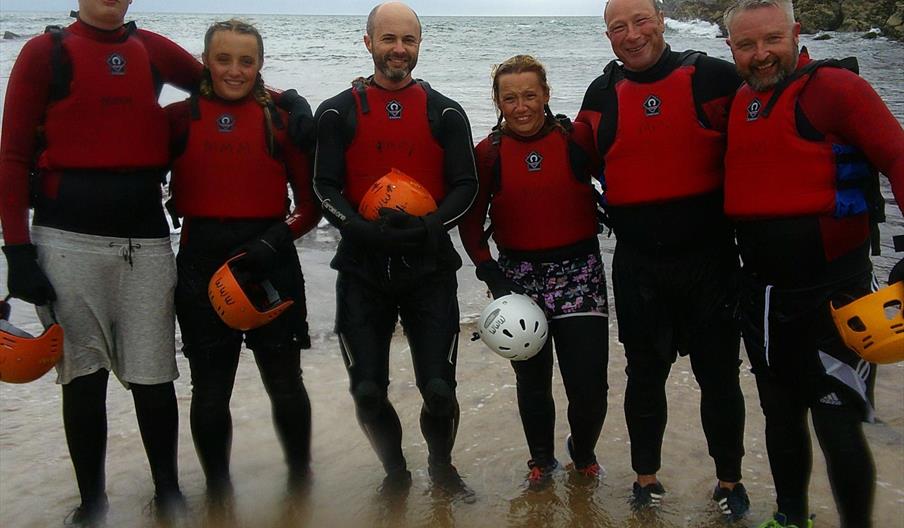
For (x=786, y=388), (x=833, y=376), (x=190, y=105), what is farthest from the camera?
(x=190, y=105)

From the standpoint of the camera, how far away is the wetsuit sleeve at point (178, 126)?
12.0ft

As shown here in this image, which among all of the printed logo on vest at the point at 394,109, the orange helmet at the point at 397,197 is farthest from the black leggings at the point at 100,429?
the printed logo on vest at the point at 394,109

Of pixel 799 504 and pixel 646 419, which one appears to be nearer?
pixel 799 504

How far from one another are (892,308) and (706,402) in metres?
1.07

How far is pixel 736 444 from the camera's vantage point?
379cm

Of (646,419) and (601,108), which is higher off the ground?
(601,108)

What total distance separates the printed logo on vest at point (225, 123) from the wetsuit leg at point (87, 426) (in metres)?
1.18

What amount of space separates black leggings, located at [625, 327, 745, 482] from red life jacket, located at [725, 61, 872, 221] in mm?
651

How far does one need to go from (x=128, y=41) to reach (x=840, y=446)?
3.35 m

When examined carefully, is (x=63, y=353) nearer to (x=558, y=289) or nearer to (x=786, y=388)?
(x=558, y=289)

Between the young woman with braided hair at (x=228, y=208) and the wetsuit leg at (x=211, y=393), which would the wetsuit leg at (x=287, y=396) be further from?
the wetsuit leg at (x=211, y=393)

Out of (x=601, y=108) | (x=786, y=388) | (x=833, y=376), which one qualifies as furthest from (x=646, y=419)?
(x=601, y=108)

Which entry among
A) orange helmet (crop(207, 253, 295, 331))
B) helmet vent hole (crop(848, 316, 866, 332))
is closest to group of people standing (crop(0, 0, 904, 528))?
orange helmet (crop(207, 253, 295, 331))

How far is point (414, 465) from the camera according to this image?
4469 millimetres
